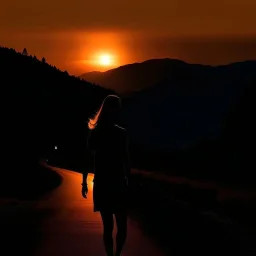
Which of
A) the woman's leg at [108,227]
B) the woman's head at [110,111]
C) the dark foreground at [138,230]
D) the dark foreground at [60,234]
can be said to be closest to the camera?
the woman's head at [110,111]

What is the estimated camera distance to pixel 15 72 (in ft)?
644

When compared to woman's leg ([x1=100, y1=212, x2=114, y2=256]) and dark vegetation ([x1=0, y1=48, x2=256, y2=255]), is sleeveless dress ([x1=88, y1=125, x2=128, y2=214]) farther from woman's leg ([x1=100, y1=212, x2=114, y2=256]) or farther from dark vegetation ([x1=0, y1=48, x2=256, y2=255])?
dark vegetation ([x1=0, y1=48, x2=256, y2=255])

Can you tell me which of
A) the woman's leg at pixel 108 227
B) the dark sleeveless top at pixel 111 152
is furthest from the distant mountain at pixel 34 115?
the dark sleeveless top at pixel 111 152

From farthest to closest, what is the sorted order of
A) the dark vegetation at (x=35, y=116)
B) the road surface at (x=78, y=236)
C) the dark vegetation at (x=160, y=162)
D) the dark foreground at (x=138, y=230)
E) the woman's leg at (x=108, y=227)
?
1. the dark vegetation at (x=35, y=116)
2. the dark vegetation at (x=160, y=162)
3. the dark foreground at (x=138, y=230)
4. the road surface at (x=78, y=236)
5. the woman's leg at (x=108, y=227)

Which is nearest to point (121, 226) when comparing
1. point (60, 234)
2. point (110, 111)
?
point (110, 111)

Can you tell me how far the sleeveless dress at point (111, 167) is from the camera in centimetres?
1083

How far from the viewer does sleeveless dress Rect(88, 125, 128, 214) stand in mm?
10828

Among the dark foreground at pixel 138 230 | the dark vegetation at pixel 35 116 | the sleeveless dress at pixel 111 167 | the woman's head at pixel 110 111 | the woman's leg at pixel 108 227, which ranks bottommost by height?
the dark vegetation at pixel 35 116

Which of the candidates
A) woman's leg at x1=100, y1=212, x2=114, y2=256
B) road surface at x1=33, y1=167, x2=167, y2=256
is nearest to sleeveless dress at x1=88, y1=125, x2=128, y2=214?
woman's leg at x1=100, y1=212, x2=114, y2=256

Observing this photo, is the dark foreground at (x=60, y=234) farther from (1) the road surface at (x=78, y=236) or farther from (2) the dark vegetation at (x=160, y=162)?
(2) the dark vegetation at (x=160, y=162)

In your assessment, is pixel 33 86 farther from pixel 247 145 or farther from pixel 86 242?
pixel 86 242

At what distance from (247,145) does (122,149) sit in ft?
203

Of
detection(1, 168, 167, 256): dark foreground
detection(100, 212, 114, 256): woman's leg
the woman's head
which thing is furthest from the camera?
detection(1, 168, 167, 256): dark foreground

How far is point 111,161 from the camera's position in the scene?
10.8m
